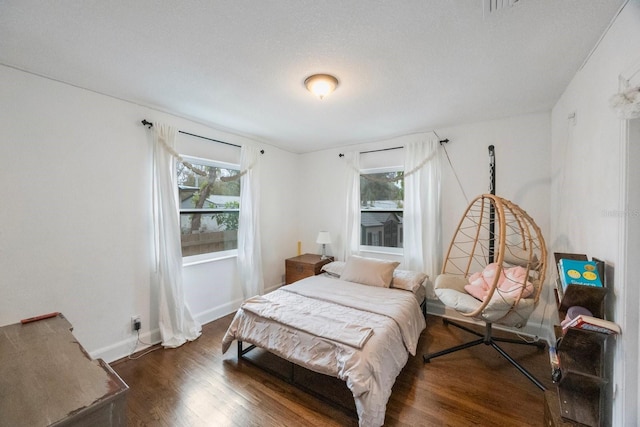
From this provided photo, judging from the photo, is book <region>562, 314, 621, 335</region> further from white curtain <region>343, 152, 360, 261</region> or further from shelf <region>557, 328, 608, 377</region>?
white curtain <region>343, 152, 360, 261</region>

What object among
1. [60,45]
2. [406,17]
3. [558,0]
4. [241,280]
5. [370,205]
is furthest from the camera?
[370,205]

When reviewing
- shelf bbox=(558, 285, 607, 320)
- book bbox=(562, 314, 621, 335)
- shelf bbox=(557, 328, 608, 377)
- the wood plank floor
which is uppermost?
shelf bbox=(558, 285, 607, 320)

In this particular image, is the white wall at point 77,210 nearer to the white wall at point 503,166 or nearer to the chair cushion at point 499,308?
the white wall at point 503,166

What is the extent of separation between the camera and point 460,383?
1944mm

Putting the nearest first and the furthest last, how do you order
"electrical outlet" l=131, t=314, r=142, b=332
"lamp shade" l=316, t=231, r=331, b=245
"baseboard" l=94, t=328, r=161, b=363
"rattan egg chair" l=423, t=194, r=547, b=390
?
"rattan egg chair" l=423, t=194, r=547, b=390, "baseboard" l=94, t=328, r=161, b=363, "electrical outlet" l=131, t=314, r=142, b=332, "lamp shade" l=316, t=231, r=331, b=245

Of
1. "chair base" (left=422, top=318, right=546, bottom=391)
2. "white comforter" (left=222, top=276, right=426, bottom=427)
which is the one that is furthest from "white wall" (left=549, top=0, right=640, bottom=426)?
"white comforter" (left=222, top=276, right=426, bottom=427)

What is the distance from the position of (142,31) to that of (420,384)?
3.20 meters

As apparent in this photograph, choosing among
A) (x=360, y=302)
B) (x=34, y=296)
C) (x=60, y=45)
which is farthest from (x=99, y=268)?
(x=360, y=302)

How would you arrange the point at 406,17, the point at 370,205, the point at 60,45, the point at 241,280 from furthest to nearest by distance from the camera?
the point at 370,205 < the point at 241,280 < the point at 60,45 < the point at 406,17

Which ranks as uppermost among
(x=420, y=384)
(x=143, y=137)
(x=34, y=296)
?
(x=143, y=137)

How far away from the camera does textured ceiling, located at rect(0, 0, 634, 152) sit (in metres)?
1.26

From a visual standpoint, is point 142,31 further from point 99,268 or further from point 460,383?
point 460,383

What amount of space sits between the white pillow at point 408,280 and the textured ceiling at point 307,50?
191 centimetres

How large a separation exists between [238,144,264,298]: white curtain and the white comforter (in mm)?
944
